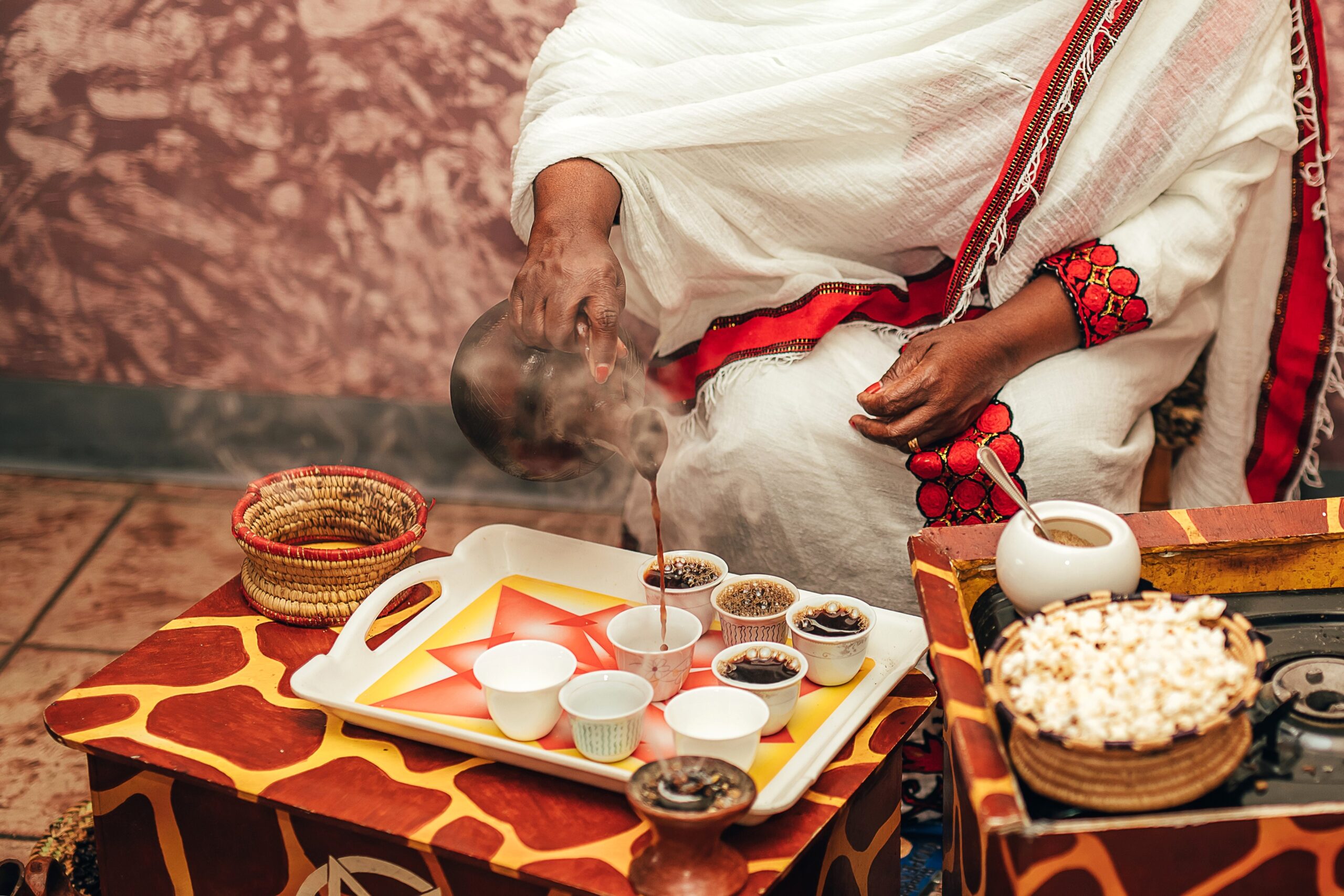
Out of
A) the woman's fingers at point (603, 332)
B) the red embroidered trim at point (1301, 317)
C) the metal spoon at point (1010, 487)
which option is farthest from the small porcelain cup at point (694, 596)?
the red embroidered trim at point (1301, 317)

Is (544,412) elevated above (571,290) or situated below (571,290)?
below

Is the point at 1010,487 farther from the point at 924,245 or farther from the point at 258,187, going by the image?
the point at 258,187

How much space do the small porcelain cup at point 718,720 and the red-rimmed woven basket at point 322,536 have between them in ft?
1.56

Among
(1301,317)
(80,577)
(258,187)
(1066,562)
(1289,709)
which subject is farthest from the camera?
(258,187)

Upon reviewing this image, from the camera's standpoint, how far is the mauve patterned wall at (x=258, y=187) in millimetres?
2674

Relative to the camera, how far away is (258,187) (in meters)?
2.82

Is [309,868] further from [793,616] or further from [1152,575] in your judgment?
[1152,575]

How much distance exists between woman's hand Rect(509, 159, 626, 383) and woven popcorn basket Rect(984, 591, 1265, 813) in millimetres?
728

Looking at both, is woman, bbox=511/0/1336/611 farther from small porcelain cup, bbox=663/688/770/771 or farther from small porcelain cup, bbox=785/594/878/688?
small porcelain cup, bbox=663/688/770/771

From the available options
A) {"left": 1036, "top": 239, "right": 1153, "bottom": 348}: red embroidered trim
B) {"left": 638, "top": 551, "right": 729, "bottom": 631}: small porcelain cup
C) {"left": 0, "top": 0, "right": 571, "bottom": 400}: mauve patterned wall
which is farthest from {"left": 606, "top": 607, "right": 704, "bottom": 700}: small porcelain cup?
{"left": 0, "top": 0, "right": 571, "bottom": 400}: mauve patterned wall

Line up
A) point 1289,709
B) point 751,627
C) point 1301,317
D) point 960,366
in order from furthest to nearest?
1. point 1301,317
2. point 960,366
3. point 751,627
4. point 1289,709

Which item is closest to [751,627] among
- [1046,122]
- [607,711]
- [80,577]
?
[607,711]

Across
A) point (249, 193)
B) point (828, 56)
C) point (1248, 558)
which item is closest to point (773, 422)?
point (828, 56)

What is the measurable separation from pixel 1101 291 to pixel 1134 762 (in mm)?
929
